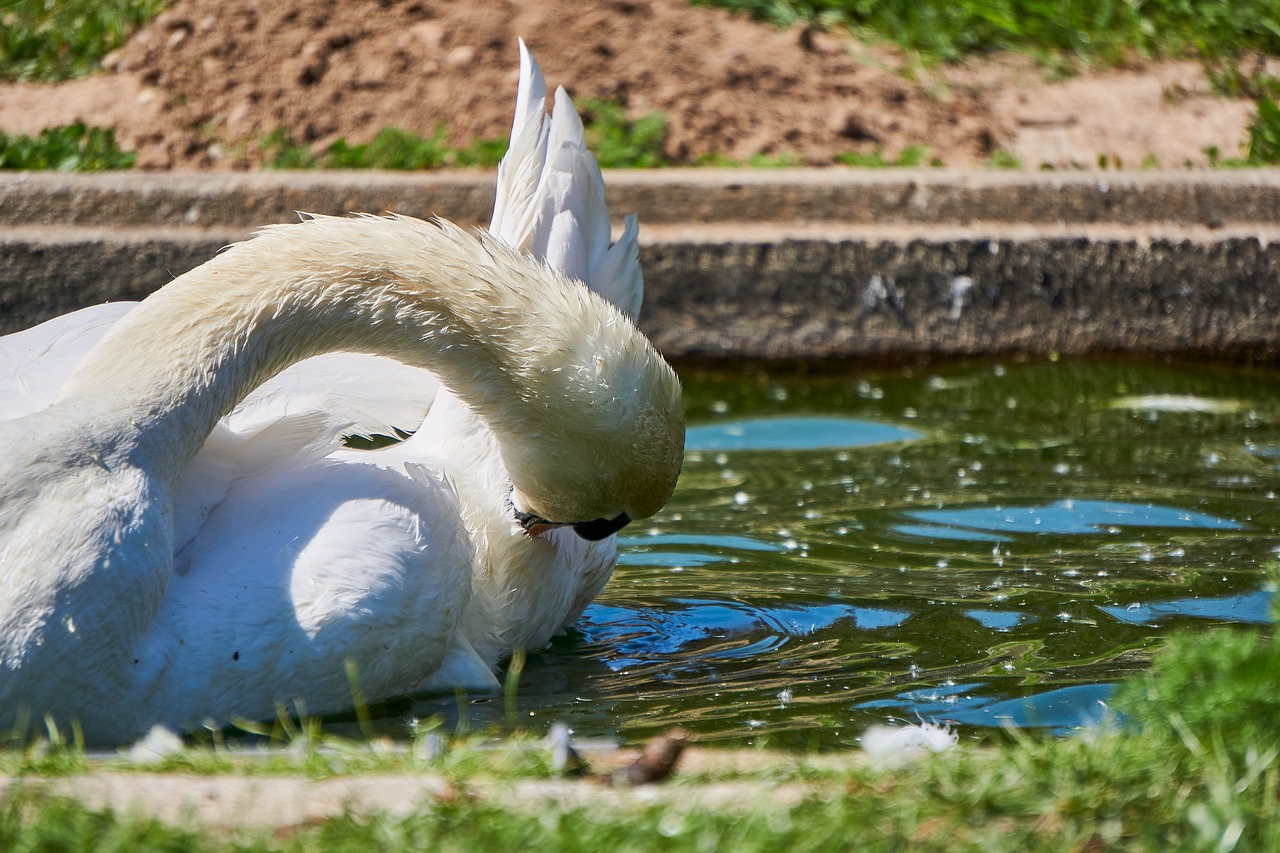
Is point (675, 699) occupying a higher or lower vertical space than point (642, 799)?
lower

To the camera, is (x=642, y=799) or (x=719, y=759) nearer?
(x=642, y=799)

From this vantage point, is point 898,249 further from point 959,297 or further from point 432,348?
point 432,348

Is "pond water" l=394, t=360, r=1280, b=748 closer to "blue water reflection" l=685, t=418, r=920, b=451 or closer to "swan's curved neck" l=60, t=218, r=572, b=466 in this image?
"blue water reflection" l=685, t=418, r=920, b=451

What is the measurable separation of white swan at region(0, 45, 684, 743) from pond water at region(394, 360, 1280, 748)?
0.31 meters

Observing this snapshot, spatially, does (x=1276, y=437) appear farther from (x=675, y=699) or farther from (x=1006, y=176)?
(x=675, y=699)

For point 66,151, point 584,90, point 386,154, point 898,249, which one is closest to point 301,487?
point 898,249

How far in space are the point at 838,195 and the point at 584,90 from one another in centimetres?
163

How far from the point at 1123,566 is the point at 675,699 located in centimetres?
159

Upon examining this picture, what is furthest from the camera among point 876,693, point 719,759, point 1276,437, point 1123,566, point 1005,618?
point 1276,437

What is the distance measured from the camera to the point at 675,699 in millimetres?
3385

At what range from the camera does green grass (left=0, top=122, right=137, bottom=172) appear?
6895 mm

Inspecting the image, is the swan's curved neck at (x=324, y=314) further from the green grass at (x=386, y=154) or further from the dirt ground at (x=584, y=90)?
the dirt ground at (x=584, y=90)

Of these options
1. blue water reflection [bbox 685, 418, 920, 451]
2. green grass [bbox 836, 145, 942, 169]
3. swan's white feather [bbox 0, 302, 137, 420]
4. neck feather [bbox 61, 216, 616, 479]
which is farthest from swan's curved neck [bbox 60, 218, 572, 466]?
green grass [bbox 836, 145, 942, 169]

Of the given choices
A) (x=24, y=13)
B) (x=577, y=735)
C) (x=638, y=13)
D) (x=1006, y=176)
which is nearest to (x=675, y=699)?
(x=577, y=735)
